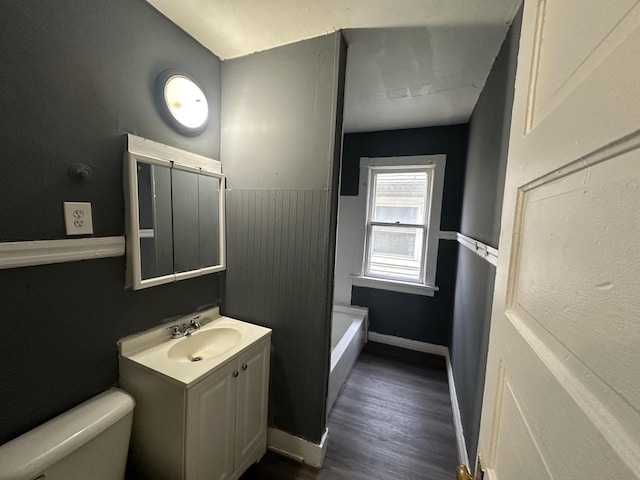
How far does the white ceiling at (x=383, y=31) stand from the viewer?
44.7 inches

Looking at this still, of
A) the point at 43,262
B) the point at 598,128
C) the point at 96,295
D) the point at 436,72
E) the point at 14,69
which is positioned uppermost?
the point at 436,72

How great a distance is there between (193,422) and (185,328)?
20.0 inches

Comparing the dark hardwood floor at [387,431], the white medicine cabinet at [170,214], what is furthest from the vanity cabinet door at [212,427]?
the white medicine cabinet at [170,214]

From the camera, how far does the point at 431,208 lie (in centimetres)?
266

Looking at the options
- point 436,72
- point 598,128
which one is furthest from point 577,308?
point 436,72

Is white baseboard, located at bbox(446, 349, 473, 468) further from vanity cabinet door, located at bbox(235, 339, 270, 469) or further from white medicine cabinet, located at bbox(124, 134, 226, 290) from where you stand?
white medicine cabinet, located at bbox(124, 134, 226, 290)

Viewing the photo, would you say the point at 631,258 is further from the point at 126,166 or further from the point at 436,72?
the point at 436,72

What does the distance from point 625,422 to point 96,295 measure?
1.49 m

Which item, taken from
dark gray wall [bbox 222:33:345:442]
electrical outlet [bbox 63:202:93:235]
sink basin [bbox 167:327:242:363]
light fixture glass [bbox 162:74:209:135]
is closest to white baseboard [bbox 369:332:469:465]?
dark gray wall [bbox 222:33:345:442]

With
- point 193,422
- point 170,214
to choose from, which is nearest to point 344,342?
point 193,422

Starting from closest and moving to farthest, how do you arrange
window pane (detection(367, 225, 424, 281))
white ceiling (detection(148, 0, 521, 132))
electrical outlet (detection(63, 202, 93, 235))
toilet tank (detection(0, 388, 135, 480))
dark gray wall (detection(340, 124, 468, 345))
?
toilet tank (detection(0, 388, 135, 480)) < electrical outlet (detection(63, 202, 93, 235)) < white ceiling (detection(148, 0, 521, 132)) < dark gray wall (detection(340, 124, 468, 345)) < window pane (detection(367, 225, 424, 281))

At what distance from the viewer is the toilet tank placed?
0.80 m

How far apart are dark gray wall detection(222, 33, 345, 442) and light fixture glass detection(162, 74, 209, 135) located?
0.53ft

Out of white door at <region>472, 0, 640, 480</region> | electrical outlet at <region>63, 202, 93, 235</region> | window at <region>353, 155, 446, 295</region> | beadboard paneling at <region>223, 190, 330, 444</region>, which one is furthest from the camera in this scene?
window at <region>353, 155, 446, 295</region>
